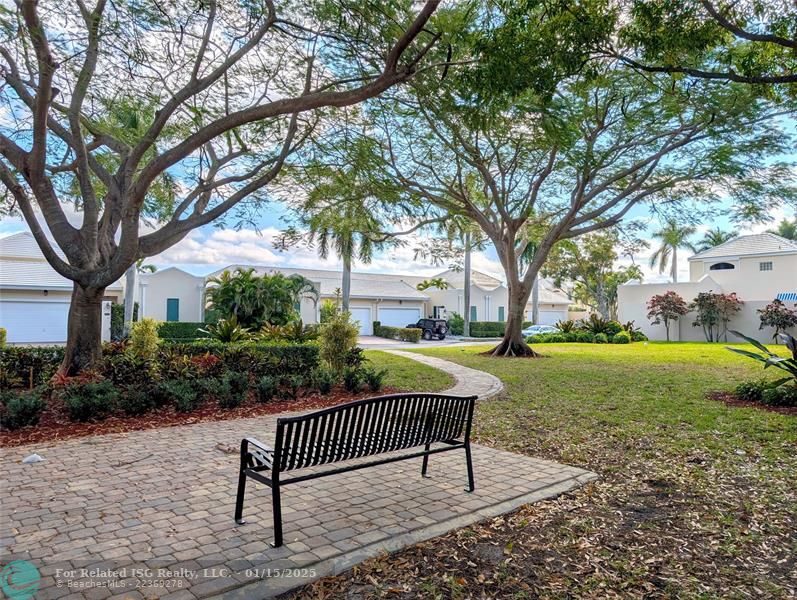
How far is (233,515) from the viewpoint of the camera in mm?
3852

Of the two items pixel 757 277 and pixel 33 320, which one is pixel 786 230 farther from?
pixel 33 320

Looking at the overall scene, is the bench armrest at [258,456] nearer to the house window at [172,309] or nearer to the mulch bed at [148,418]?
the mulch bed at [148,418]

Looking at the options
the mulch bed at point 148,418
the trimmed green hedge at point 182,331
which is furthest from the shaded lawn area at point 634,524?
the trimmed green hedge at point 182,331

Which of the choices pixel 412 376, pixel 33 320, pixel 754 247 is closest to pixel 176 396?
pixel 412 376

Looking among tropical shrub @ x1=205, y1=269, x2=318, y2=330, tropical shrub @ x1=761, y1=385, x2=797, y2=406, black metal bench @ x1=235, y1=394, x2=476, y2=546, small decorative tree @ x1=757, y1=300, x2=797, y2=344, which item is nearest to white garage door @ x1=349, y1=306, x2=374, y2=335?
tropical shrub @ x1=205, y1=269, x2=318, y2=330

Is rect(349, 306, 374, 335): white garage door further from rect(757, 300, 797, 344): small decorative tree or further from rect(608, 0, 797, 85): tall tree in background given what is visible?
rect(608, 0, 797, 85): tall tree in background

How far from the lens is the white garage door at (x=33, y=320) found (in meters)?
22.3

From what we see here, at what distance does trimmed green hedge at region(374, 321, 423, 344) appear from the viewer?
30312 millimetres

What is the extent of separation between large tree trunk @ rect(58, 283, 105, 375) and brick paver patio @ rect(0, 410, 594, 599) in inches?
144

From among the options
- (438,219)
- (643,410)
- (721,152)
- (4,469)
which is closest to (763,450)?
(643,410)

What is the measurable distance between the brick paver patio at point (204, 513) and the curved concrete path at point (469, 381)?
4.23m

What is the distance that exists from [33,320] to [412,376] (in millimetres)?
19859

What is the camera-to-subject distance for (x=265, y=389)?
28.3ft

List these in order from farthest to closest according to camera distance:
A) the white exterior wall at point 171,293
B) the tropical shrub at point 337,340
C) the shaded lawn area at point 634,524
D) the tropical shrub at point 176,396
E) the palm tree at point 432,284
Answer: the palm tree at point 432,284 < the white exterior wall at point 171,293 < the tropical shrub at point 337,340 < the tropical shrub at point 176,396 < the shaded lawn area at point 634,524
